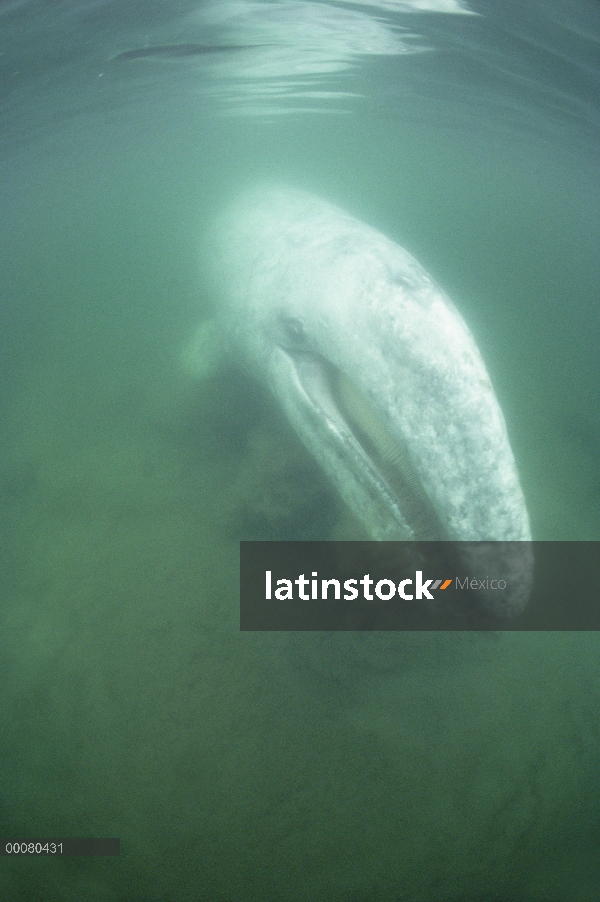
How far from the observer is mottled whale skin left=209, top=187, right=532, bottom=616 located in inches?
105

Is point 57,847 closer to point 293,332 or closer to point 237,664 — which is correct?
point 237,664

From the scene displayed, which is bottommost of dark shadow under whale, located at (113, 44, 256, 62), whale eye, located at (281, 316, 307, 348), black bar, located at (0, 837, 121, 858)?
black bar, located at (0, 837, 121, 858)

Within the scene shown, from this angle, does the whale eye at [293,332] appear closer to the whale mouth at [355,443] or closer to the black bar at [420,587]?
the whale mouth at [355,443]

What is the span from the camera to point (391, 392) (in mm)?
3000

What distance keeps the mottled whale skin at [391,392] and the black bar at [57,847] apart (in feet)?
7.76

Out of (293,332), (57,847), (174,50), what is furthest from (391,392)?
(174,50)

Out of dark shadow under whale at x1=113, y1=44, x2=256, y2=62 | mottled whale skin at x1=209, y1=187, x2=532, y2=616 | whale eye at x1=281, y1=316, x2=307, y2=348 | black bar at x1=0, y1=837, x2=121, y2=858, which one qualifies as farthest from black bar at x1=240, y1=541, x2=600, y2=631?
dark shadow under whale at x1=113, y1=44, x2=256, y2=62

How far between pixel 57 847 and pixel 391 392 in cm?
328

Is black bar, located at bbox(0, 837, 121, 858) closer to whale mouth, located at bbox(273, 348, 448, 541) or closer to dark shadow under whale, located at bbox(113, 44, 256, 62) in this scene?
whale mouth, located at bbox(273, 348, 448, 541)

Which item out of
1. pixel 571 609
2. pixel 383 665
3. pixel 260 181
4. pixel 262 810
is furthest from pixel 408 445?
pixel 260 181

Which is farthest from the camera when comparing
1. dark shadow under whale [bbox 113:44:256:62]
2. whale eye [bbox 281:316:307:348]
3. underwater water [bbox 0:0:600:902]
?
dark shadow under whale [bbox 113:44:256:62]

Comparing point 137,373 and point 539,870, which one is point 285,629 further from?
point 137,373

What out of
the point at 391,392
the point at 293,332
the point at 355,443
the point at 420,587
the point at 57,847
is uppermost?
the point at 293,332

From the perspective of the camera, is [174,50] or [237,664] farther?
[174,50]
